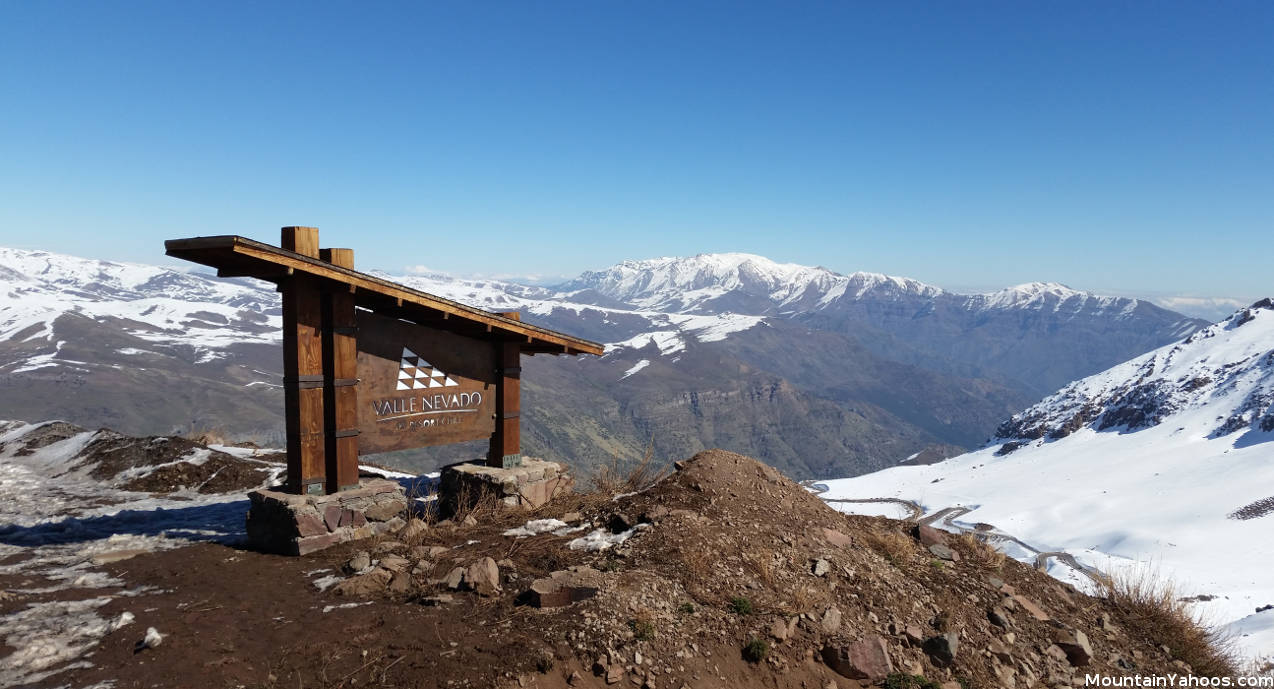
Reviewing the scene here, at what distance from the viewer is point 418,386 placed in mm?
11789

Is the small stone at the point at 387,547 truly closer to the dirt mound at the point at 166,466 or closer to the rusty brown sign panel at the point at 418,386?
the rusty brown sign panel at the point at 418,386

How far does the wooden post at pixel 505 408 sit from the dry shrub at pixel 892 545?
21.5 feet

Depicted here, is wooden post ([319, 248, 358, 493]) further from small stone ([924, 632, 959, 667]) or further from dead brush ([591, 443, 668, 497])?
small stone ([924, 632, 959, 667])

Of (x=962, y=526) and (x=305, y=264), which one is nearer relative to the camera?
(x=305, y=264)

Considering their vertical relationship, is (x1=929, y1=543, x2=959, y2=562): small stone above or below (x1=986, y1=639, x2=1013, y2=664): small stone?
above

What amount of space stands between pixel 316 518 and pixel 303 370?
2266 millimetres

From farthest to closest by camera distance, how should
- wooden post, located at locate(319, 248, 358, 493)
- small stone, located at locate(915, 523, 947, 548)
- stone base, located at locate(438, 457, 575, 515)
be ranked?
stone base, located at locate(438, 457, 575, 515)
small stone, located at locate(915, 523, 947, 548)
wooden post, located at locate(319, 248, 358, 493)

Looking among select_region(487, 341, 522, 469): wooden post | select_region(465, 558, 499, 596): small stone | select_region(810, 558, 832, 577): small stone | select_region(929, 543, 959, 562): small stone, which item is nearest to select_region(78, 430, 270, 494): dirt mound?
select_region(487, 341, 522, 469): wooden post

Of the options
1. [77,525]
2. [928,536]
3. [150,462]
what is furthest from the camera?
[150,462]

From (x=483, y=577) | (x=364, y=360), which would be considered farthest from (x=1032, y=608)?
(x=364, y=360)

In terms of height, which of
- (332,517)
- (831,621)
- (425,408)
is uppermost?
(425,408)

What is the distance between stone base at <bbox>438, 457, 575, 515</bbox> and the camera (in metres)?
11.9

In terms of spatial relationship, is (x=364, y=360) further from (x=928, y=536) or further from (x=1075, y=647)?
(x=1075, y=647)

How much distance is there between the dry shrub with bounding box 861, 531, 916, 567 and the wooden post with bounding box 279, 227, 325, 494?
8.80 meters
